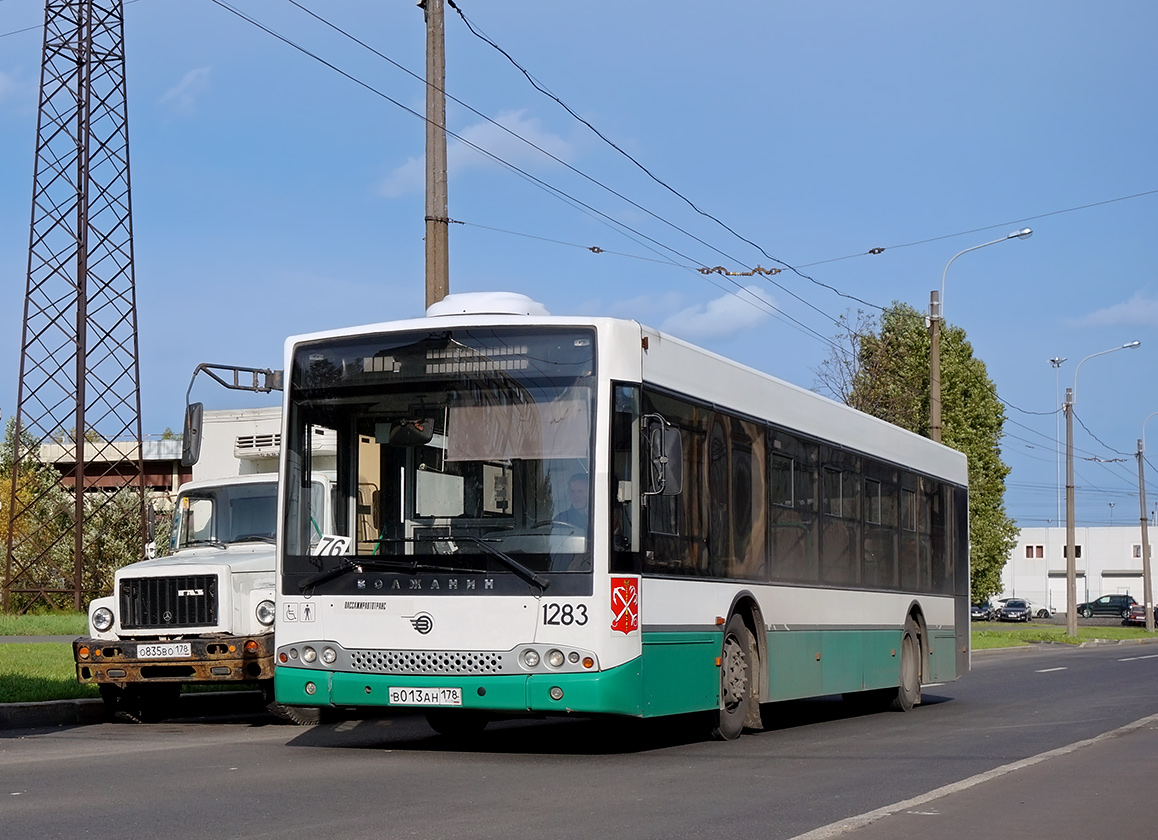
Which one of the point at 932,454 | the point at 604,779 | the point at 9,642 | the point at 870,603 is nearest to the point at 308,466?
the point at 604,779

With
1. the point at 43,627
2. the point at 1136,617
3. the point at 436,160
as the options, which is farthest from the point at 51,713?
the point at 1136,617

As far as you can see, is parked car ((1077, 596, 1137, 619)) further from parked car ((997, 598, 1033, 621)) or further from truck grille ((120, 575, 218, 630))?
truck grille ((120, 575, 218, 630))

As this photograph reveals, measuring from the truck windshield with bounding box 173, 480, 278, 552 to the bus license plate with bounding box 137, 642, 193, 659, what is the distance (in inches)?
63.2

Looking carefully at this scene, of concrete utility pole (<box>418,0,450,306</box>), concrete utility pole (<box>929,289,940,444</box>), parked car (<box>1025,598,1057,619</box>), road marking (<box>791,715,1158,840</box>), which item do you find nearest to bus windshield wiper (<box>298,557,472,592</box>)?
road marking (<box>791,715,1158,840</box>)

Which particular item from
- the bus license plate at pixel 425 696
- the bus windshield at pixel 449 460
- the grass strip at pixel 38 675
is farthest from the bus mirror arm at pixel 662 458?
the grass strip at pixel 38 675

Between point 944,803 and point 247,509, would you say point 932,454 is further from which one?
point 944,803

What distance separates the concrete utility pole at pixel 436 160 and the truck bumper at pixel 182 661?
4.86 metres

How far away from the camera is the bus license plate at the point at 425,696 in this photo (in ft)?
36.2

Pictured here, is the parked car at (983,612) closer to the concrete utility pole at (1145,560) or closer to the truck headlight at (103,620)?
the concrete utility pole at (1145,560)

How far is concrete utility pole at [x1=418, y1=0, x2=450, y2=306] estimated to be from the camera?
17516 millimetres

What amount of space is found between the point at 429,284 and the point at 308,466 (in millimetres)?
5886

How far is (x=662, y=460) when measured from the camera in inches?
438

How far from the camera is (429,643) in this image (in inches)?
440

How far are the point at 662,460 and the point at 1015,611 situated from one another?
83977mm
